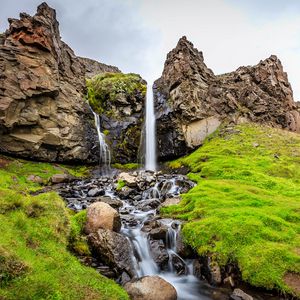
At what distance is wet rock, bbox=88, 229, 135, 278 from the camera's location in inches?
457

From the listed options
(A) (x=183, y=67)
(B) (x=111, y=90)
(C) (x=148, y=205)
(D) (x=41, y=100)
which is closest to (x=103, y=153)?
(D) (x=41, y=100)

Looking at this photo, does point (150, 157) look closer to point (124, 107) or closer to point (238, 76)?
point (124, 107)

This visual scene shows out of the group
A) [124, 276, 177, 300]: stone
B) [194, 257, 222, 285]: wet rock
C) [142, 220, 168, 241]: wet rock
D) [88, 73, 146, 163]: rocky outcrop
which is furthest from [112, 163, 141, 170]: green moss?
[124, 276, 177, 300]: stone

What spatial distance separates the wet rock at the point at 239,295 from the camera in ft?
32.2

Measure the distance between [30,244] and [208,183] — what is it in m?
15.5

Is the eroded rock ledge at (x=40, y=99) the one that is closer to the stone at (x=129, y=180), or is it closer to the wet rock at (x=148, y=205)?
the stone at (x=129, y=180)

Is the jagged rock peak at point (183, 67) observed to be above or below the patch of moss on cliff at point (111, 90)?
above

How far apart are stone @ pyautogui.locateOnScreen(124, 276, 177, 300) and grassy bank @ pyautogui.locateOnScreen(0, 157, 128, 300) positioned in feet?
1.87

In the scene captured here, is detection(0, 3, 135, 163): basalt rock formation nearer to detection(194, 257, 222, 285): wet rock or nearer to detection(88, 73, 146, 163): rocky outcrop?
detection(88, 73, 146, 163): rocky outcrop

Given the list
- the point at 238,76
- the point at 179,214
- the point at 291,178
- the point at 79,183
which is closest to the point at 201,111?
the point at 238,76

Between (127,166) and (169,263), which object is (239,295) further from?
(127,166)

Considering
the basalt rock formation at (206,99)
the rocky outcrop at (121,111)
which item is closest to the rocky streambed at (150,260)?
the rocky outcrop at (121,111)

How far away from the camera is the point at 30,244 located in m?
9.68

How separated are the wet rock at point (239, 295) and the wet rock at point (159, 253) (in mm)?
3769
